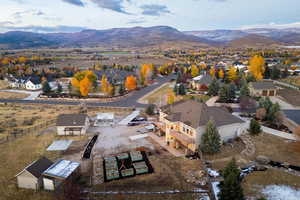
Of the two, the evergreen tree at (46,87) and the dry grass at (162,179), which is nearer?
the dry grass at (162,179)

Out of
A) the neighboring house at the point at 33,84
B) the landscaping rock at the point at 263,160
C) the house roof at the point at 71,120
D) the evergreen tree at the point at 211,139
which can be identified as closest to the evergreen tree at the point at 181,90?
the house roof at the point at 71,120

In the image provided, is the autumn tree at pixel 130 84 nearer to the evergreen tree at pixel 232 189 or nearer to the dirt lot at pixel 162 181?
the dirt lot at pixel 162 181

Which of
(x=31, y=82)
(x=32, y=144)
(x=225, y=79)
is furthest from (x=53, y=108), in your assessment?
(x=225, y=79)

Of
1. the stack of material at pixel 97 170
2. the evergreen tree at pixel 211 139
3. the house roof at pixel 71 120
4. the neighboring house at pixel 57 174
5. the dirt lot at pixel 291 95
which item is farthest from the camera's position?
the dirt lot at pixel 291 95

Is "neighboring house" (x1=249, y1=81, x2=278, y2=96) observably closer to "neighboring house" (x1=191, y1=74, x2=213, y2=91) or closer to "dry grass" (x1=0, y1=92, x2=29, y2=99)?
"neighboring house" (x1=191, y1=74, x2=213, y2=91)

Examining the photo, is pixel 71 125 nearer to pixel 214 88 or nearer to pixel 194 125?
pixel 194 125

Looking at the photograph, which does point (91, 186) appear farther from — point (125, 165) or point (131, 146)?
point (131, 146)
